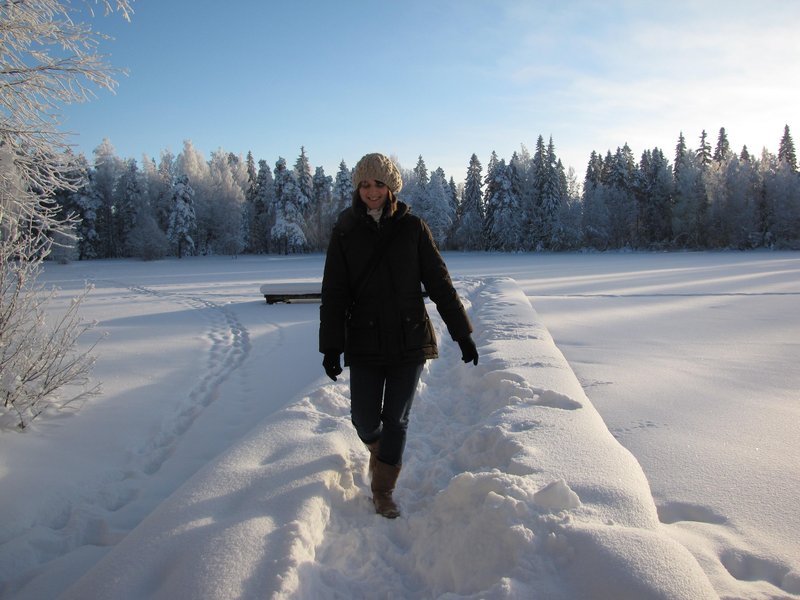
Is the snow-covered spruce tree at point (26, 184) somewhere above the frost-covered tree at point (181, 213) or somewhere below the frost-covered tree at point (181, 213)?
below

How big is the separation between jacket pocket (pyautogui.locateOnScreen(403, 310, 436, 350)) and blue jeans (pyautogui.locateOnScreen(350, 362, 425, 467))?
0.13 m

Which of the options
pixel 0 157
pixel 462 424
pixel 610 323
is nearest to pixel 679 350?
pixel 610 323

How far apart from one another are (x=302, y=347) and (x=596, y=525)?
234 inches

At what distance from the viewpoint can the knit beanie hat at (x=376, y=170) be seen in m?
2.62

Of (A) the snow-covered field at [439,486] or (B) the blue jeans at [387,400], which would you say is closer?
(A) the snow-covered field at [439,486]

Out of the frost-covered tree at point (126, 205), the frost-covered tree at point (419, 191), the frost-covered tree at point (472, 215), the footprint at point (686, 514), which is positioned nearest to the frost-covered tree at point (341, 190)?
the frost-covered tree at point (419, 191)

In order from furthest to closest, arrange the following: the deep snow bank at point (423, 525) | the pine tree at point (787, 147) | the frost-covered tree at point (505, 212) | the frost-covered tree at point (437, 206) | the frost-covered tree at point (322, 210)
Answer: the pine tree at point (787, 147) → the frost-covered tree at point (322, 210) → the frost-covered tree at point (437, 206) → the frost-covered tree at point (505, 212) → the deep snow bank at point (423, 525)

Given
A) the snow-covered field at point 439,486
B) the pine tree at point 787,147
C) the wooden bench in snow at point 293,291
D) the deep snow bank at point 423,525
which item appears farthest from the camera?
the pine tree at point 787,147

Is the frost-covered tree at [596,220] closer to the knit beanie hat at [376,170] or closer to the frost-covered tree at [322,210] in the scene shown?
the frost-covered tree at [322,210]

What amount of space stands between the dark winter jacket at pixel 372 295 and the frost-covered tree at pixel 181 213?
166 ft

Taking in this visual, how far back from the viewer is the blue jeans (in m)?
2.71

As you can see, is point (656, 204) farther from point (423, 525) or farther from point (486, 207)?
point (423, 525)

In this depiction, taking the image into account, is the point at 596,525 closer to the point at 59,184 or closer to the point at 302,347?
the point at 59,184

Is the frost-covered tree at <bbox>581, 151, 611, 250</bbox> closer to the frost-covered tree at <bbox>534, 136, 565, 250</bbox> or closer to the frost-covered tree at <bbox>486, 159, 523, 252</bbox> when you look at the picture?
the frost-covered tree at <bbox>534, 136, 565, 250</bbox>
